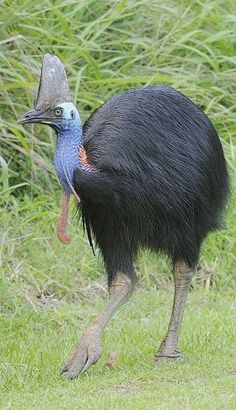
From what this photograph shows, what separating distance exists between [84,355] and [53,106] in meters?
1.12

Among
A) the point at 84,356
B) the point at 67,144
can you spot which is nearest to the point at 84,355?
the point at 84,356

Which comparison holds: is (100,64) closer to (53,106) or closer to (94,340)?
(53,106)

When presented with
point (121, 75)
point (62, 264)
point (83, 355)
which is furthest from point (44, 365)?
point (121, 75)

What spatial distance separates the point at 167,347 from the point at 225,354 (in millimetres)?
297

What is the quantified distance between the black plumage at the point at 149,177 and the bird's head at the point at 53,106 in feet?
0.64

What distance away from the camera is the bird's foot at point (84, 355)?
5.31 meters

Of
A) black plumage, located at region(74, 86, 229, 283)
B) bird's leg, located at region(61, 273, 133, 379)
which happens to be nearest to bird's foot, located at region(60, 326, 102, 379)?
bird's leg, located at region(61, 273, 133, 379)

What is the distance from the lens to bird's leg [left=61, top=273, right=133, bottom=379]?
5328 millimetres

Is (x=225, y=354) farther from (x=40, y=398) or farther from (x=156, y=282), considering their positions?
(x=156, y=282)

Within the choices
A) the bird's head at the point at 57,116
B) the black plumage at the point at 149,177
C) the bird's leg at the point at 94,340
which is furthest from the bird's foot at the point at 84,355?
the bird's head at the point at 57,116

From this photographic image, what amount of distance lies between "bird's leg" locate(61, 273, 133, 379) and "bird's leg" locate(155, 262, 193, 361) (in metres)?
0.35

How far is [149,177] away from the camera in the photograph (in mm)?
5461

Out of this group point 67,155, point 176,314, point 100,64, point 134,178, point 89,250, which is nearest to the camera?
point 67,155

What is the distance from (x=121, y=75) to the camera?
28.9 feet
